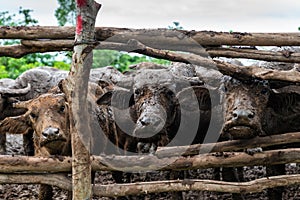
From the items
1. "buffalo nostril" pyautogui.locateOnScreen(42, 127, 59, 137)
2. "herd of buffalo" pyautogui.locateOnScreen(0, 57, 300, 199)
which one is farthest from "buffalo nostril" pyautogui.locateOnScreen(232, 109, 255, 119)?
"buffalo nostril" pyautogui.locateOnScreen(42, 127, 59, 137)

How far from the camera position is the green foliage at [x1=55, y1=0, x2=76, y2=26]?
21.0 m

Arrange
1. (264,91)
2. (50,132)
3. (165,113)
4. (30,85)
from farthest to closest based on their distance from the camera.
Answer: (30,85), (165,113), (264,91), (50,132)

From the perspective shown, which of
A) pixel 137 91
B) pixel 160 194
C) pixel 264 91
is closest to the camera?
pixel 264 91

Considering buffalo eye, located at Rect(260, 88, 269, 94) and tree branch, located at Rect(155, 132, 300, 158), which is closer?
tree branch, located at Rect(155, 132, 300, 158)

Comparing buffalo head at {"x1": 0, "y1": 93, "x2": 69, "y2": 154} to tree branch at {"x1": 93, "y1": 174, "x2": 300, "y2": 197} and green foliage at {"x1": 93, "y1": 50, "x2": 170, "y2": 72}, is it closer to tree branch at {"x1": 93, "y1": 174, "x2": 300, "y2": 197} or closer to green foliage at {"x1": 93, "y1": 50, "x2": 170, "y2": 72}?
tree branch at {"x1": 93, "y1": 174, "x2": 300, "y2": 197}

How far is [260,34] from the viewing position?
4.99 metres

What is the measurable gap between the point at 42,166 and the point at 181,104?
1.70 m

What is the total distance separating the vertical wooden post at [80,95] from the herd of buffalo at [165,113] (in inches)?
24.0

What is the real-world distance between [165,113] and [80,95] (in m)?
1.32

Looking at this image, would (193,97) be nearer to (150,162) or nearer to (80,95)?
(150,162)

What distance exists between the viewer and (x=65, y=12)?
21.4 metres

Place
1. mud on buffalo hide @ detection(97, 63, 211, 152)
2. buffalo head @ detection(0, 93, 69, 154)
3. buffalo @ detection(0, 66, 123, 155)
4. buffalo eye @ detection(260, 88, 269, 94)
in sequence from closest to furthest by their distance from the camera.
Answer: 1. buffalo head @ detection(0, 93, 69, 154)
2. buffalo eye @ detection(260, 88, 269, 94)
3. mud on buffalo hide @ detection(97, 63, 211, 152)
4. buffalo @ detection(0, 66, 123, 155)

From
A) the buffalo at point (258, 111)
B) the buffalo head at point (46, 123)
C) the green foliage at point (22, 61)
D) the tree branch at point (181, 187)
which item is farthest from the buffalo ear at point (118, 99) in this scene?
the green foliage at point (22, 61)

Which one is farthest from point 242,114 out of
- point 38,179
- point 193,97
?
point 38,179
